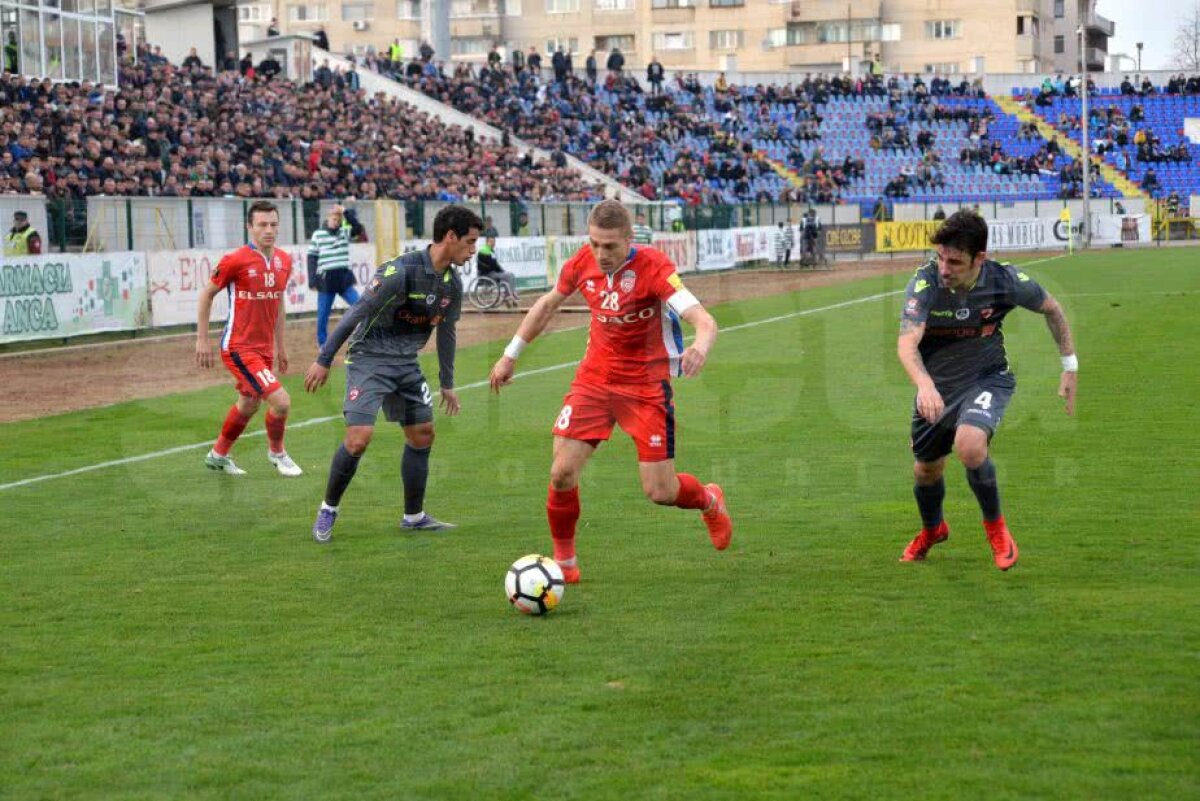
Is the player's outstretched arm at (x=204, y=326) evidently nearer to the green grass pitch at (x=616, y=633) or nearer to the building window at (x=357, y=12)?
the green grass pitch at (x=616, y=633)

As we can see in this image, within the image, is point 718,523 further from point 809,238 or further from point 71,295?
point 809,238

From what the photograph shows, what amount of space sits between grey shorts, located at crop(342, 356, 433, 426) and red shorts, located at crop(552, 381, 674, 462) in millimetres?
1820

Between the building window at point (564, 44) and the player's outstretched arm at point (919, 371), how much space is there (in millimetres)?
105583

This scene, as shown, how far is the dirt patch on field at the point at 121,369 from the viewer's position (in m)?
18.8

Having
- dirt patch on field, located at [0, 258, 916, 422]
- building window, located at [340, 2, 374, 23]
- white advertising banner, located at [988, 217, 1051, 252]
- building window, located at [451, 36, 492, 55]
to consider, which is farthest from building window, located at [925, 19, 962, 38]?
dirt patch on field, located at [0, 258, 916, 422]

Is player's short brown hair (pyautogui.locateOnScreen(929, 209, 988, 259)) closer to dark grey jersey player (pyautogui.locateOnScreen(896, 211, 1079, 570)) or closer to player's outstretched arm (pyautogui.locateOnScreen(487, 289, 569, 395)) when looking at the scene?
dark grey jersey player (pyautogui.locateOnScreen(896, 211, 1079, 570))

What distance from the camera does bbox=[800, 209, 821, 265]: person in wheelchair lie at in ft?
169

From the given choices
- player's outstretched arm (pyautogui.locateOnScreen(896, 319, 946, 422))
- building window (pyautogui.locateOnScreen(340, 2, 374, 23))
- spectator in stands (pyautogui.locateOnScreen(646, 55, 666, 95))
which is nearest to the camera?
player's outstretched arm (pyautogui.locateOnScreen(896, 319, 946, 422))

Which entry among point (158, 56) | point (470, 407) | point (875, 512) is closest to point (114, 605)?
point (875, 512)

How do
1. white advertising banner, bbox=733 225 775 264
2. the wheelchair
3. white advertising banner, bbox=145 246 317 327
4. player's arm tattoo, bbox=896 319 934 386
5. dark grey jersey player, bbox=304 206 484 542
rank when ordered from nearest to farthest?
player's arm tattoo, bbox=896 319 934 386, dark grey jersey player, bbox=304 206 484 542, white advertising banner, bbox=145 246 317 327, the wheelchair, white advertising banner, bbox=733 225 775 264

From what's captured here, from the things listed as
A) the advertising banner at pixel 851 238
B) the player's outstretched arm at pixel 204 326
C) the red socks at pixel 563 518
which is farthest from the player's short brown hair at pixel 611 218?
the advertising banner at pixel 851 238

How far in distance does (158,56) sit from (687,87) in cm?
3519

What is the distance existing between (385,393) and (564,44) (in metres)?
106

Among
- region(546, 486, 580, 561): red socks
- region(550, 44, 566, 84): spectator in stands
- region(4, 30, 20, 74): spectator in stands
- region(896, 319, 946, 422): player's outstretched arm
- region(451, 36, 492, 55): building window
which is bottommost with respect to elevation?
region(546, 486, 580, 561): red socks
